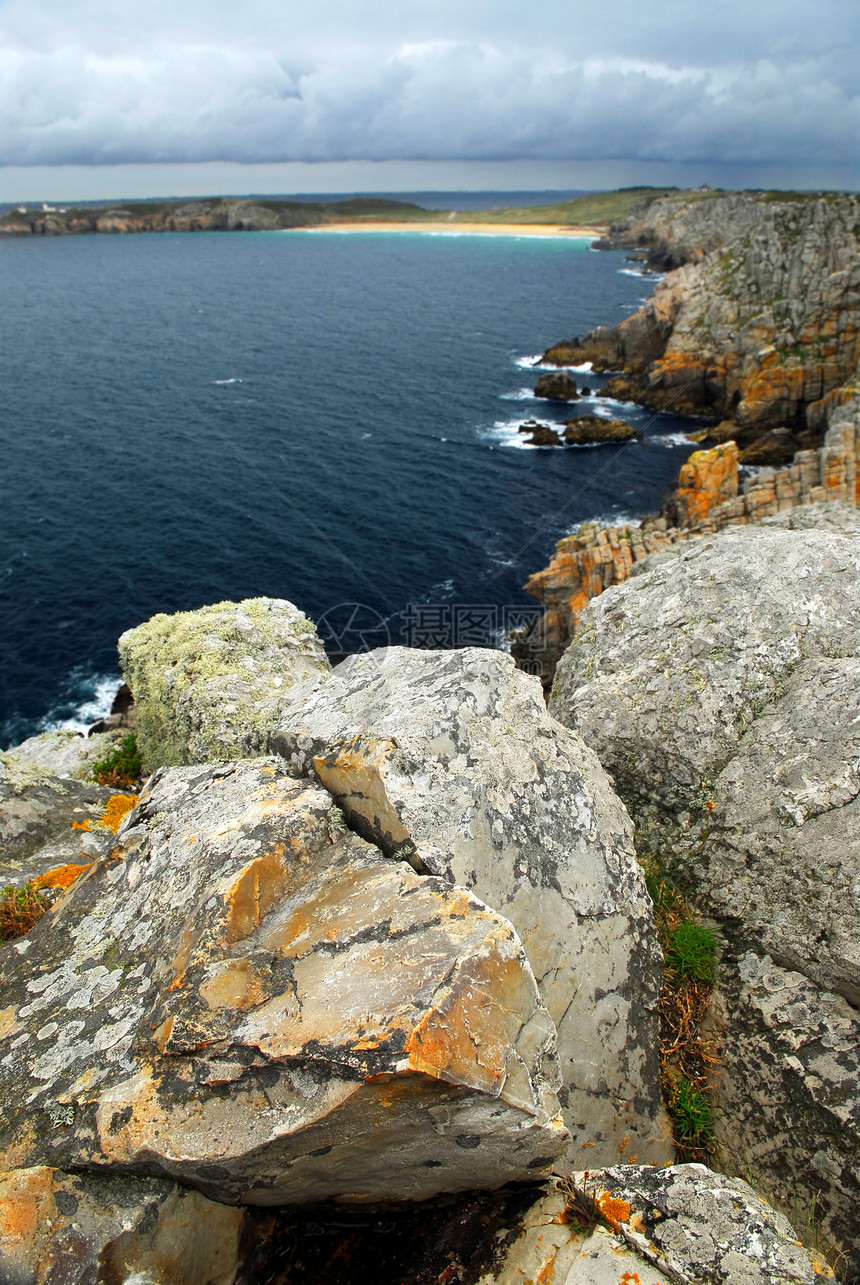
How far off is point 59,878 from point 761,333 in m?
93.1

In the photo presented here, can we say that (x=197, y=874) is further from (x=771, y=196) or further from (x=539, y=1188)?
(x=771, y=196)

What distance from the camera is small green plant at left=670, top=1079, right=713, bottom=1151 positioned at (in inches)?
311

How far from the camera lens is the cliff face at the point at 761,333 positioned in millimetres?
76625

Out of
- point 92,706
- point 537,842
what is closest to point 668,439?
point 92,706

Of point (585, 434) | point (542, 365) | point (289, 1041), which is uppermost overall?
point (542, 365)

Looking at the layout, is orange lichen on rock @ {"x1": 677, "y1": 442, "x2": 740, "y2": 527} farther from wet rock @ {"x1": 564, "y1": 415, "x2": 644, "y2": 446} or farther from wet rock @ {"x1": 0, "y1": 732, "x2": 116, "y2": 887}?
wet rock @ {"x1": 0, "y1": 732, "x2": 116, "y2": 887}

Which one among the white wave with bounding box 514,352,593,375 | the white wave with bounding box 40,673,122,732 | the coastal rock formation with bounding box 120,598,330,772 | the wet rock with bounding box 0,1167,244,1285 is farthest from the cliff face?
the wet rock with bounding box 0,1167,244,1285

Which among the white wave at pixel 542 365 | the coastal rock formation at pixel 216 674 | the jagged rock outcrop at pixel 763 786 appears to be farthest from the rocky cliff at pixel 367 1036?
the white wave at pixel 542 365

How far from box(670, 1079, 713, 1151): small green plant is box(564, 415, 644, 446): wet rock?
79.5m

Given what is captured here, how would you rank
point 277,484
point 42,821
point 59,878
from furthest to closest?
point 277,484
point 42,821
point 59,878

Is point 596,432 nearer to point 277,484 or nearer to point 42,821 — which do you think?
point 277,484

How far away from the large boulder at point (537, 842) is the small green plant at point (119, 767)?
7.66m

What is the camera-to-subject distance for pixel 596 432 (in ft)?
269

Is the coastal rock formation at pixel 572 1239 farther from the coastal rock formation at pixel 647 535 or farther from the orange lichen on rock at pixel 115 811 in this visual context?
the coastal rock formation at pixel 647 535
